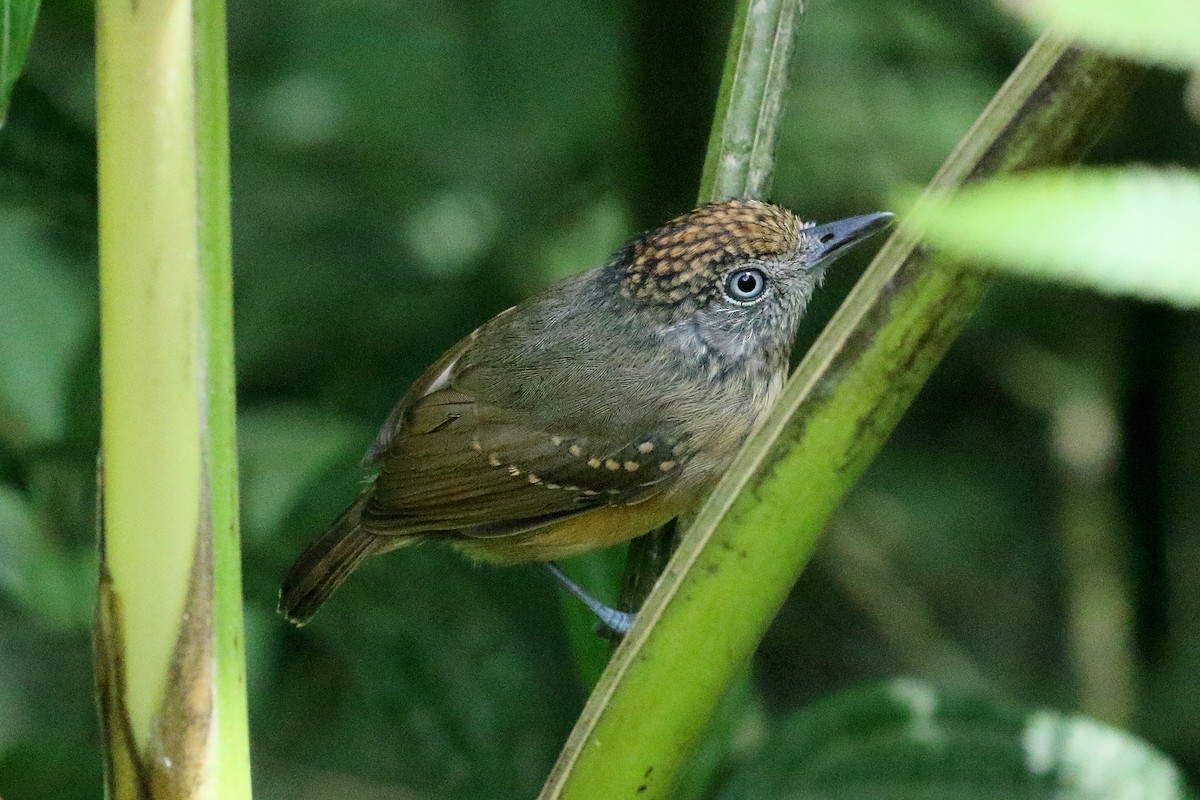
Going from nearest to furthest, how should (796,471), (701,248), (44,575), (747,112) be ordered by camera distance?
(796,471), (747,112), (44,575), (701,248)

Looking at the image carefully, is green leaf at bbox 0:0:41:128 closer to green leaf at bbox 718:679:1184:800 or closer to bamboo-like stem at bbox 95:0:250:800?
bamboo-like stem at bbox 95:0:250:800

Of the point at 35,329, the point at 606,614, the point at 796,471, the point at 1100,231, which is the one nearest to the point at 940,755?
the point at 606,614

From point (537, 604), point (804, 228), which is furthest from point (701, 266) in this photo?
point (537, 604)

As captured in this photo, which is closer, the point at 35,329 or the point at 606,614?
the point at 606,614

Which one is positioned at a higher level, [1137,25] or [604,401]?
[1137,25]

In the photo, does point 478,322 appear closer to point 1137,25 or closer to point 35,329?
point 35,329

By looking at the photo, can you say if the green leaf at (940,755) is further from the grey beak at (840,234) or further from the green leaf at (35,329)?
the green leaf at (35,329)

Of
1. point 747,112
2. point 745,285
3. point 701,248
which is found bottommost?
point 745,285

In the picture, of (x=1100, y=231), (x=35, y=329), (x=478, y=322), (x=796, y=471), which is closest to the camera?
(x=1100, y=231)

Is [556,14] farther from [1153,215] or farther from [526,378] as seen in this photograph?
[1153,215]
